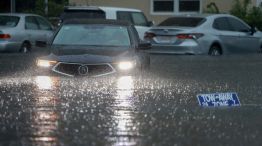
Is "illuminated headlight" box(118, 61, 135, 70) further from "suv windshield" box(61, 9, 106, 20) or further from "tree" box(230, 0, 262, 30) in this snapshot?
"tree" box(230, 0, 262, 30)

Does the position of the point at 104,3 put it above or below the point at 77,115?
below

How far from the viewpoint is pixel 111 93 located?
1274 cm

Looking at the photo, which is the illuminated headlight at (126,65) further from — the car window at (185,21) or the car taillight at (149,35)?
the car window at (185,21)

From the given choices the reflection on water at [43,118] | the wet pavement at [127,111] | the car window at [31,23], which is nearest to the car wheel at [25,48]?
the car window at [31,23]

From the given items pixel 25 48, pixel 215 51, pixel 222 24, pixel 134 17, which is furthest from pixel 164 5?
pixel 215 51

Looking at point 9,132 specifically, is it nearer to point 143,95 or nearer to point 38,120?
point 38,120

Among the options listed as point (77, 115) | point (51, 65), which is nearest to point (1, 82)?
point (51, 65)

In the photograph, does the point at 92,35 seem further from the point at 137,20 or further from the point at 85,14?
the point at 137,20

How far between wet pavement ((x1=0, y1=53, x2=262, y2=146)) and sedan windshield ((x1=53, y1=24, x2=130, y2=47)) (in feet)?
2.76

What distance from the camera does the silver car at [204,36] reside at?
898 inches

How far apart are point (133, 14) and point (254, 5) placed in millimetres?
6792

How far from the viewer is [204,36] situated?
23.0m

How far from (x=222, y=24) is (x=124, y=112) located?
13.9 m

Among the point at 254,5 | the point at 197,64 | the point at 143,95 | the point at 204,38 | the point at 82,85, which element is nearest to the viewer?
the point at 143,95
